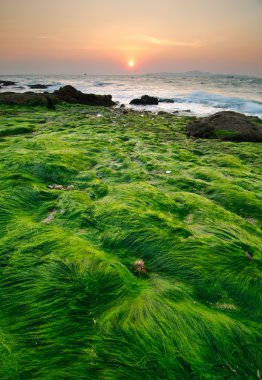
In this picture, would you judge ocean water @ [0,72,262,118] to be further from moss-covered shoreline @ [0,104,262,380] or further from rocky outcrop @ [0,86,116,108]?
moss-covered shoreline @ [0,104,262,380]

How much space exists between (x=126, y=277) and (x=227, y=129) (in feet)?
33.7

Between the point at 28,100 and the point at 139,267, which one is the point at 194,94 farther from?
the point at 139,267

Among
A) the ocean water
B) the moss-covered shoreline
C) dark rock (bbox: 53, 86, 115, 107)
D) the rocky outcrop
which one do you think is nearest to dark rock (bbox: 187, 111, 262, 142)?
the moss-covered shoreline

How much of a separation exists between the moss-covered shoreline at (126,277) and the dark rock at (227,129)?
233 inches

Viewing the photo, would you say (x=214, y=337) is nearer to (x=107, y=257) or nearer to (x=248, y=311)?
(x=248, y=311)

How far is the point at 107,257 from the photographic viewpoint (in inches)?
112

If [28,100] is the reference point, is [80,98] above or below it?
below

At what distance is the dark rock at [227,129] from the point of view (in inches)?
426

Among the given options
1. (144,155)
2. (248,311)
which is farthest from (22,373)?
(144,155)

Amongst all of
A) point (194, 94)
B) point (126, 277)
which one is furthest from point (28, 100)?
point (194, 94)

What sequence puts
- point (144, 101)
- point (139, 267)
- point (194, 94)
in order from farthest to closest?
1. point (194, 94)
2. point (144, 101)
3. point (139, 267)

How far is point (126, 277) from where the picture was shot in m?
2.57

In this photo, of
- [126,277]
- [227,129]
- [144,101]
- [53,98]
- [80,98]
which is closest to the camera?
[126,277]

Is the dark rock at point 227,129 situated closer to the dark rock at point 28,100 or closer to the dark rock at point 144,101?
the dark rock at point 28,100
